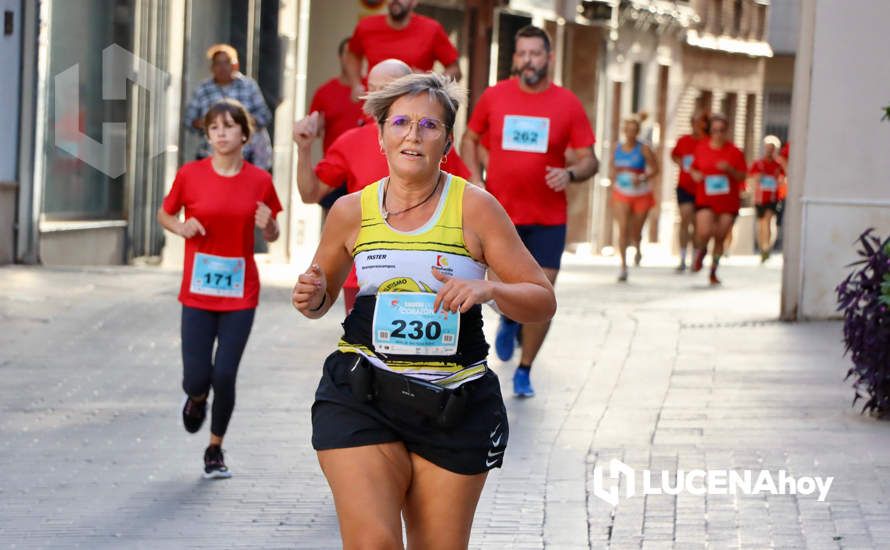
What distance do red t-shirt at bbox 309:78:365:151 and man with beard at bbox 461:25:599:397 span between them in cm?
199

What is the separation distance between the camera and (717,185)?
22.7m

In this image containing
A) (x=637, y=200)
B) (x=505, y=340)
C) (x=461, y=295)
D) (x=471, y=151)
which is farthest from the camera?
(x=637, y=200)

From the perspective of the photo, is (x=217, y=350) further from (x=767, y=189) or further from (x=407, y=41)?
(x=767, y=189)

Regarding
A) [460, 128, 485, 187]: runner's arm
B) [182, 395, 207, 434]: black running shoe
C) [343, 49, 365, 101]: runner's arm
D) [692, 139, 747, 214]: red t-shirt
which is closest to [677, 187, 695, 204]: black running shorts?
[692, 139, 747, 214]: red t-shirt

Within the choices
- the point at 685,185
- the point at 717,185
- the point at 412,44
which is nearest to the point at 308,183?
the point at 412,44

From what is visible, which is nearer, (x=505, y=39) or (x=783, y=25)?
(x=505, y=39)

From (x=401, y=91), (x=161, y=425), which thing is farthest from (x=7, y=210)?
(x=401, y=91)

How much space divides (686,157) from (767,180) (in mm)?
7939

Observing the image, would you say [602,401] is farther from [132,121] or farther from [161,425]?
[132,121]

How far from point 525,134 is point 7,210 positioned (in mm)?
7472

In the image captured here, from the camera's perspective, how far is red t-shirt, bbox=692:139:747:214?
893 inches

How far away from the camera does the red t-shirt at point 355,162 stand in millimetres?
8320

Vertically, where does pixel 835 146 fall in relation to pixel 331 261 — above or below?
above

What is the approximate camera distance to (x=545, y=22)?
1323 inches
